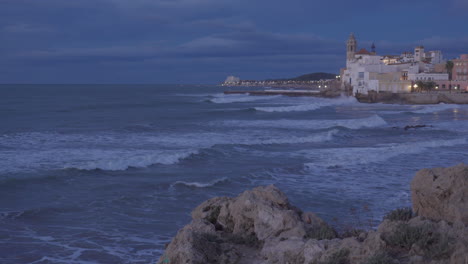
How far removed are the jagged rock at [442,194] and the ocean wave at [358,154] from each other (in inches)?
344

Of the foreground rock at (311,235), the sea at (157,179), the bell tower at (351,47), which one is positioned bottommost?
the sea at (157,179)

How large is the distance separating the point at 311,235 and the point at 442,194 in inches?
74.1

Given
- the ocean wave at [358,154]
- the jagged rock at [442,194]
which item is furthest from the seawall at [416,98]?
the jagged rock at [442,194]

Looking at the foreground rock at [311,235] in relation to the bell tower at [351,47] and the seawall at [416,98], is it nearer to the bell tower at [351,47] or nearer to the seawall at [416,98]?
the seawall at [416,98]

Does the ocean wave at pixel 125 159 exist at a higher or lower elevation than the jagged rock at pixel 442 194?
lower

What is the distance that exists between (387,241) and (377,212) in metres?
4.96

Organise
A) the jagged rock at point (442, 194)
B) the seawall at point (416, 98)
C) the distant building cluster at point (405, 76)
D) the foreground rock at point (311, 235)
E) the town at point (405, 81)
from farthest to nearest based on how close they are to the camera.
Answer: the distant building cluster at point (405, 76), the town at point (405, 81), the seawall at point (416, 98), the jagged rock at point (442, 194), the foreground rock at point (311, 235)

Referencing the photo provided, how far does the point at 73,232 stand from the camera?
28.4 feet

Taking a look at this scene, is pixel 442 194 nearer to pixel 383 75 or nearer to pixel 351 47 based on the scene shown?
pixel 383 75

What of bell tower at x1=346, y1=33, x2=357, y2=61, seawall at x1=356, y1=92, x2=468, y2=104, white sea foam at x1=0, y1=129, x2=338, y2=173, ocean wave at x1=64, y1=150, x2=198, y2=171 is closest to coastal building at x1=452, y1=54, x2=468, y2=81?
seawall at x1=356, y1=92, x2=468, y2=104

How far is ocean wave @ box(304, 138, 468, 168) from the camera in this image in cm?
1603

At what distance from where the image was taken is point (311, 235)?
5633 mm

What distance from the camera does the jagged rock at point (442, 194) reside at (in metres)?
5.94

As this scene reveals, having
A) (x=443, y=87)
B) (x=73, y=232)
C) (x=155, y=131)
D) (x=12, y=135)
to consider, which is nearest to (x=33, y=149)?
(x=12, y=135)
